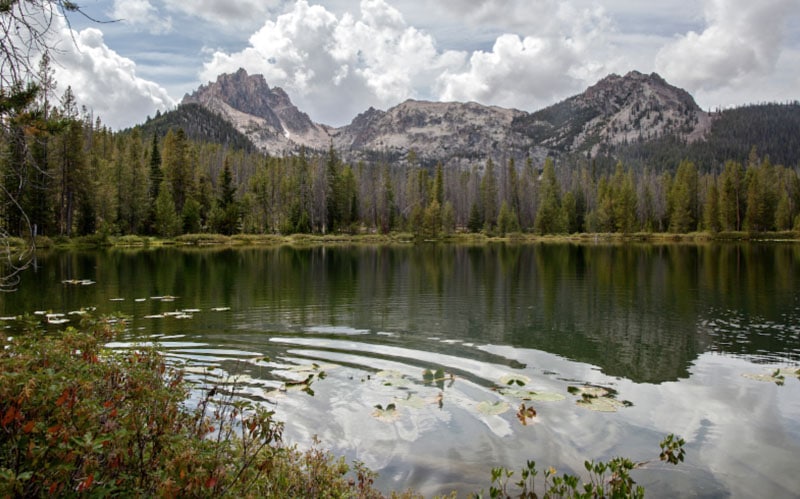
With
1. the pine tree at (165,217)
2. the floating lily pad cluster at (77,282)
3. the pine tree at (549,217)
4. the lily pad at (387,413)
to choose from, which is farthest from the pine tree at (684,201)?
the lily pad at (387,413)

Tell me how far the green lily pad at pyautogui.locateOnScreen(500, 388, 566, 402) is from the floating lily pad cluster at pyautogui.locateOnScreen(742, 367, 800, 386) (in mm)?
6052

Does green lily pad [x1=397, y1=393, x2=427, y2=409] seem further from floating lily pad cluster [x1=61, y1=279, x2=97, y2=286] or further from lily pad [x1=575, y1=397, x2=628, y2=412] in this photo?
floating lily pad cluster [x1=61, y1=279, x2=97, y2=286]

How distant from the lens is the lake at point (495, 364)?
9.39m

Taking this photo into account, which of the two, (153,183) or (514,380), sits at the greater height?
(153,183)

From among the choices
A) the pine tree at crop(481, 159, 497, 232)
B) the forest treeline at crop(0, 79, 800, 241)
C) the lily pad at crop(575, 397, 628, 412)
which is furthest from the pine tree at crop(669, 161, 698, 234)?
the lily pad at crop(575, 397, 628, 412)

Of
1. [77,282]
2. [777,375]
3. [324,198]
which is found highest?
[324,198]

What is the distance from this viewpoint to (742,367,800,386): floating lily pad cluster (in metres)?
13.7

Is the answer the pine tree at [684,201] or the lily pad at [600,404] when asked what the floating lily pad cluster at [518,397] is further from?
the pine tree at [684,201]

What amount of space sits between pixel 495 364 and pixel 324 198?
108m

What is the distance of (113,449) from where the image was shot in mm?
5098

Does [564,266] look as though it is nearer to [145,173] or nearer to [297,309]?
[297,309]

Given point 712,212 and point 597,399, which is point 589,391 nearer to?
point 597,399

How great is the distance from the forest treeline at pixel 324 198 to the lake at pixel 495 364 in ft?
158

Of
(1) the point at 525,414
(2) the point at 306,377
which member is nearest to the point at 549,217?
(2) the point at 306,377
